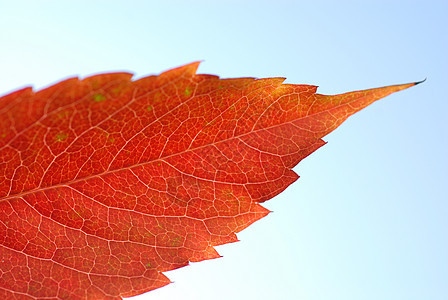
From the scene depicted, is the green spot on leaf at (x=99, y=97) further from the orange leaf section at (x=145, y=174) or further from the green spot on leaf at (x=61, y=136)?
the green spot on leaf at (x=61, y=136)

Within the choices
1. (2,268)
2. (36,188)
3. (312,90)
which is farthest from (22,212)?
(312,90)

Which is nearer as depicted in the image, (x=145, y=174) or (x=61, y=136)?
(x=61, y=136)

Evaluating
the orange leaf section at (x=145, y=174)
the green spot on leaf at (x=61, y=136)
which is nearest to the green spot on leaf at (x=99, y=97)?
the orange leaf section at (x=145, y=174)

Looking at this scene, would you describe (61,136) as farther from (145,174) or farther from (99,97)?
(145,174)

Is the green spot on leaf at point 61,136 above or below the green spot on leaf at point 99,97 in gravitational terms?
below

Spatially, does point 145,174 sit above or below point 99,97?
below

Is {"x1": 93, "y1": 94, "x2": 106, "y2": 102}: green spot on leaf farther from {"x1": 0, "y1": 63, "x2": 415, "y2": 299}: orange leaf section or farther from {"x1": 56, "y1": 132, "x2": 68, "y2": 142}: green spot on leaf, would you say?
{"x1": 56, "y1": 132, "x2": 68, "y2": 142}: green spot on leaf

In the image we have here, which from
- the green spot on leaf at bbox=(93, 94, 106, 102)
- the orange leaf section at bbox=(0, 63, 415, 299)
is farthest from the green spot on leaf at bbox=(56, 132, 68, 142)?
the green spot on leaf at bbox=(93, 94, 106, 102)

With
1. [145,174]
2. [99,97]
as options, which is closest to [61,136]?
[99,97]

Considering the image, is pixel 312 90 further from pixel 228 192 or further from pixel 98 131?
pixel 98 131
